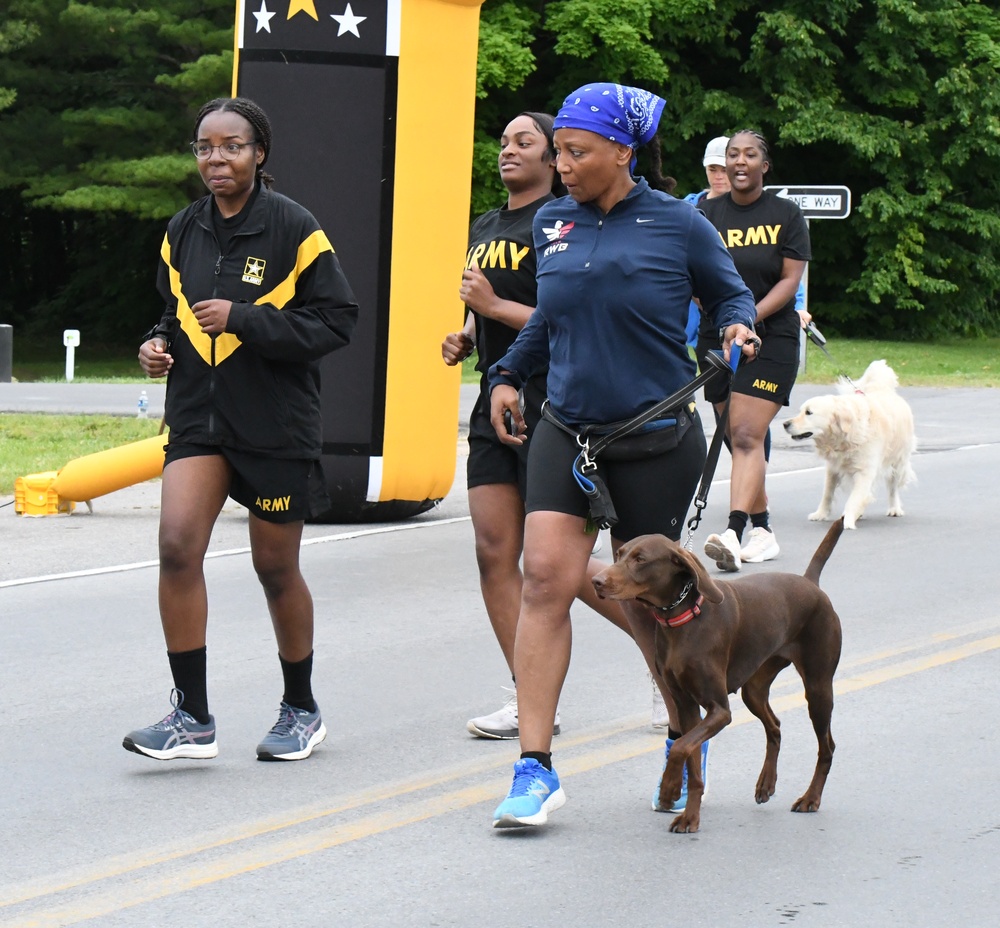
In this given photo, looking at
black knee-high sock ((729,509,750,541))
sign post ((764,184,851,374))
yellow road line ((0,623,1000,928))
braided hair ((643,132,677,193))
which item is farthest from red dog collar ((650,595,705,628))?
sign post ((764,184,851,374))

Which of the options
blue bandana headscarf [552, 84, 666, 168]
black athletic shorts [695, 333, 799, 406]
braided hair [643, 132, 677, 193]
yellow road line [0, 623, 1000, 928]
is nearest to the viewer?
yellow road line [0, 623, 1000, 928]

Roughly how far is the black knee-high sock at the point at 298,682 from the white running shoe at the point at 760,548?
4329 millimetres

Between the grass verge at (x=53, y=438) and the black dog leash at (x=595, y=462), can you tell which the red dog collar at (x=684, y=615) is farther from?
the grass verge at (x=53, y=438)

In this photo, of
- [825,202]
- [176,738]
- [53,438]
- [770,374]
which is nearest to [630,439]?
[176,738]

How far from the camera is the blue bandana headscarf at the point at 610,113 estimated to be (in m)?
4.81

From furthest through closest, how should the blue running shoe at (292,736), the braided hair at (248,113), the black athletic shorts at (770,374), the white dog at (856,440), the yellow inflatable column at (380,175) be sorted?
the white dog at (856,440) < the yellow inflatable column at (380,175) < the black athletic shorts at (770,374) < the blue running shoe at (292,736) < the braided hair at (248,113)

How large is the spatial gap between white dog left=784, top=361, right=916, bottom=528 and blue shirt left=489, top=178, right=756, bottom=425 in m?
6.27

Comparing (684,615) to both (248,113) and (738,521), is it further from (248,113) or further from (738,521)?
(738,521)

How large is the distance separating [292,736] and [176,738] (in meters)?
0.41

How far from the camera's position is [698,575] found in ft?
15.2

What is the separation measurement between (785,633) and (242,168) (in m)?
2.27

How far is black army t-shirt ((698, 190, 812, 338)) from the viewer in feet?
31.0

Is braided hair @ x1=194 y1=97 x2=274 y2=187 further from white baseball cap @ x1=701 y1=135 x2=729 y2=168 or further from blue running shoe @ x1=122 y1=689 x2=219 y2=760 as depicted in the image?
white baseball cap @ x1=701 y1=135 x2=729 y2=168

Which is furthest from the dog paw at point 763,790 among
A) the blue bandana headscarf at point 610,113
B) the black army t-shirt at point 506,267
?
the blue bandana headscarf at point 610,113
